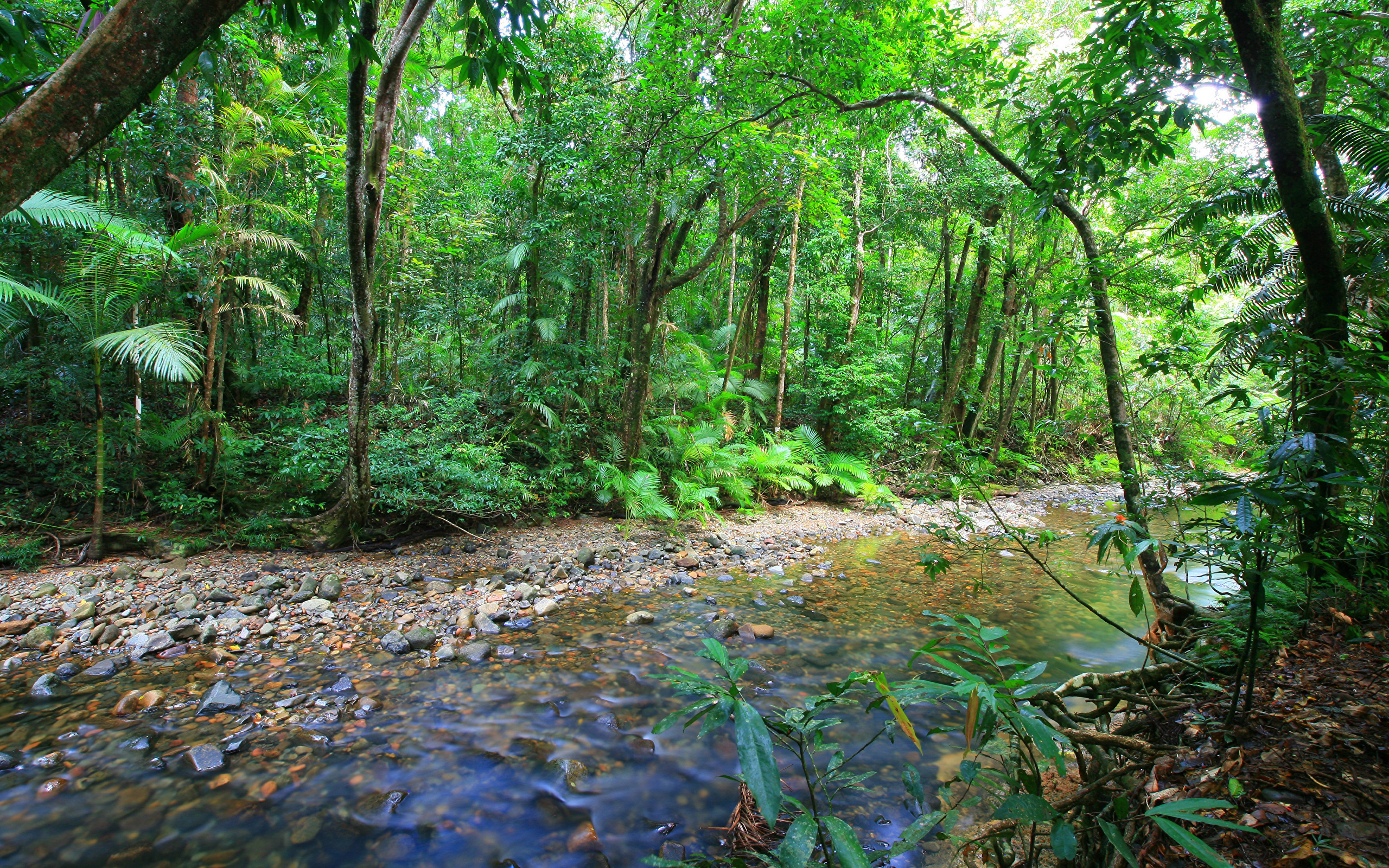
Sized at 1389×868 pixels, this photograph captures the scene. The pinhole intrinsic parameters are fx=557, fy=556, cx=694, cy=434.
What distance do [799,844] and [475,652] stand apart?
147 inches

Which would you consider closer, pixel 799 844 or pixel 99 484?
pixel 799 844

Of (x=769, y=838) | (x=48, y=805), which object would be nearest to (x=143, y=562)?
(x=48, y=805)

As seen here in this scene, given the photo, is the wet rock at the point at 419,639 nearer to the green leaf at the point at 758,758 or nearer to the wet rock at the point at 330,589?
the wet rock at the point at 330,589

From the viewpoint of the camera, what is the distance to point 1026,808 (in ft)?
4.25

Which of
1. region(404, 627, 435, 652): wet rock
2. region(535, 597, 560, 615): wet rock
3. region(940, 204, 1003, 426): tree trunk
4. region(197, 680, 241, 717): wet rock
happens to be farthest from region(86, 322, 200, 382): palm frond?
region(940, 204, 1003, 426): tree trunk

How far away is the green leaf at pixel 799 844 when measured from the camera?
4.10 feet

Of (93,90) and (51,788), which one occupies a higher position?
(93,90)

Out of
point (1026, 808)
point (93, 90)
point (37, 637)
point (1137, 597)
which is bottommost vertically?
point (37, 637)

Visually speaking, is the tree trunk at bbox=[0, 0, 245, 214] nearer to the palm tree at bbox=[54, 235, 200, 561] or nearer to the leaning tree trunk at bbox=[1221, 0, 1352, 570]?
the leaning tree trunk at bbox=[1221, 0, 1352, 570]

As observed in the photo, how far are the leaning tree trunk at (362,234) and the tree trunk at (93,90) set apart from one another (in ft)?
11.6

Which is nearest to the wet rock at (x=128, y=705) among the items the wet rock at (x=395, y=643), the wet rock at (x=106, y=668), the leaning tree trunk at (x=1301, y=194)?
the wet rock at (x=106, y=668)

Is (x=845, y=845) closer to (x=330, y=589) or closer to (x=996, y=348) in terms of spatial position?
(x=330, y=589)

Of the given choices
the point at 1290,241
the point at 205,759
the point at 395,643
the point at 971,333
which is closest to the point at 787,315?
the point at 971,333

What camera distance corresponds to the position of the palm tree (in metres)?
5.02
